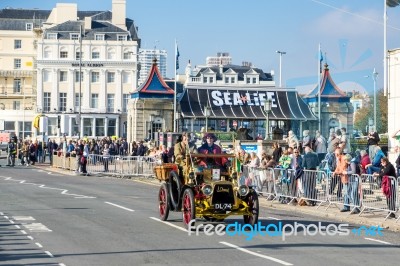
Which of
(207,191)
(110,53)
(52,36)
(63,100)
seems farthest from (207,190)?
(52,36)

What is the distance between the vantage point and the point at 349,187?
21.7 m

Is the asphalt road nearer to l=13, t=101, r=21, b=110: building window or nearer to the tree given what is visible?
the tree

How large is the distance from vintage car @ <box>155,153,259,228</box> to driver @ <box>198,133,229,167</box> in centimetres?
2

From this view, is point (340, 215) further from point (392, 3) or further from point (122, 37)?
point (122, 37)

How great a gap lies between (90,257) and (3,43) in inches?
4052

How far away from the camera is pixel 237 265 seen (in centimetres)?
1284

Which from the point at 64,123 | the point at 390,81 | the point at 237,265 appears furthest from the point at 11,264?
the point at 64,123

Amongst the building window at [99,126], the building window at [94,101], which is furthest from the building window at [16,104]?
the building window at [99,126]

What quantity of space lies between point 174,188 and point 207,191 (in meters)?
1.47

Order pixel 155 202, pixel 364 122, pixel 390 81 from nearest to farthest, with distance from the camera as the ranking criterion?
pixel 155 202
pixel 390 81
pixel 364 122

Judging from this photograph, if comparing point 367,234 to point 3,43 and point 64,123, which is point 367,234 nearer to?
point 64,123

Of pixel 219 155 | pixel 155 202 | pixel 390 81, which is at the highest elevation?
pixel 390 81

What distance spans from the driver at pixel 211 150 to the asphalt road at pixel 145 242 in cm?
152

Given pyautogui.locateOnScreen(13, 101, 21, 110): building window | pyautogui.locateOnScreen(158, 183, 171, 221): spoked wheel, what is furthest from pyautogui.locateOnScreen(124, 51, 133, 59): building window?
pyautogui.locateOnScreen(158, 183, 171, 221): spoked wheel
